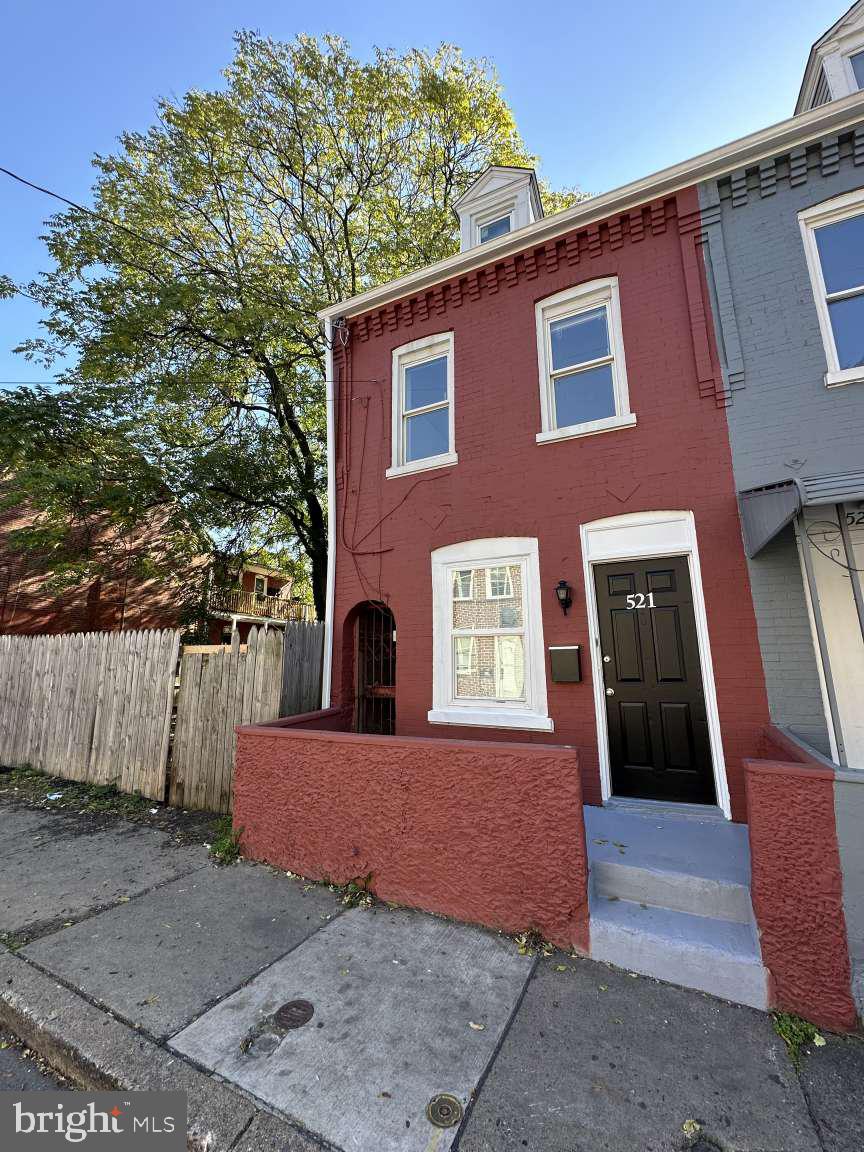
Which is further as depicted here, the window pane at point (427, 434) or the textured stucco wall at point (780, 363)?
the window pane at point (427, 434)

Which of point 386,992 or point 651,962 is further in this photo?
point 651,962

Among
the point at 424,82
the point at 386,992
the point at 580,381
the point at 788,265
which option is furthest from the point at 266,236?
the point at 386,992

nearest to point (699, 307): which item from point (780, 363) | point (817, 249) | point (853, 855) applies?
point (780, 363)

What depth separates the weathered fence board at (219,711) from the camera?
574 cm

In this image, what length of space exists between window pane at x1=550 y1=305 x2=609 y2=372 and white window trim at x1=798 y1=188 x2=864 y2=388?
1939 mm

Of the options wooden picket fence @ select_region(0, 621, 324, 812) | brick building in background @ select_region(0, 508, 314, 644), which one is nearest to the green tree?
brick building in background @ select_region(0, 508, 314, 644)

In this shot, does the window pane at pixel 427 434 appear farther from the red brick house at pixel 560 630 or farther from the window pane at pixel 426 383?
the window pane at pixel 426 383

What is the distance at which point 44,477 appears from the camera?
26.1 ft

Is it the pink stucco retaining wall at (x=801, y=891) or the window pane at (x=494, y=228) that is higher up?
the window pane at (x=494, y=228)

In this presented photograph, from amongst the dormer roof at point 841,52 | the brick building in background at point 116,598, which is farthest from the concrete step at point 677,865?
the brick building in background at point 116,598

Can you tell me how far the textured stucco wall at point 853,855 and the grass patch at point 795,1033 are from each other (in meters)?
0.39

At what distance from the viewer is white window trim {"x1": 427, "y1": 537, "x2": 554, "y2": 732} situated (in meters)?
5.17

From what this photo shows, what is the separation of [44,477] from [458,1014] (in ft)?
30.8

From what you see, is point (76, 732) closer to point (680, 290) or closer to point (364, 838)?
point (364, 838)
